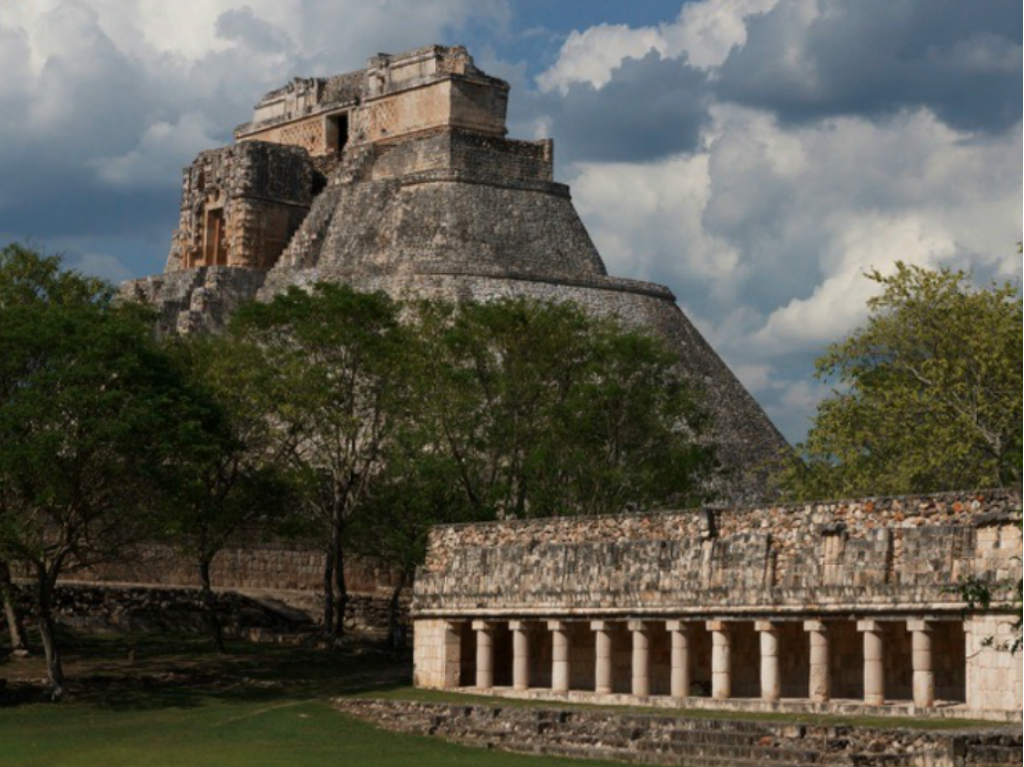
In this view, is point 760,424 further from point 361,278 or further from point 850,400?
point 850,400

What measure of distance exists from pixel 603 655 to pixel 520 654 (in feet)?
6.91

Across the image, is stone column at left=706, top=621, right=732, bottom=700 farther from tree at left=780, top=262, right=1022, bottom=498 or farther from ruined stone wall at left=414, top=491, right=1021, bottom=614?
tree at left=780, top=262, right=1022, bottom=498

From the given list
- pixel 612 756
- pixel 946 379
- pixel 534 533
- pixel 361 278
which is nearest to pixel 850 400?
pixel 946 379

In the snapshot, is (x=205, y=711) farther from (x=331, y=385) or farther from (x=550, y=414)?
(x=550, y=414)

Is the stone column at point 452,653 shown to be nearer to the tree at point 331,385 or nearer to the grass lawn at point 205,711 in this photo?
the grass lawn at point 205,711

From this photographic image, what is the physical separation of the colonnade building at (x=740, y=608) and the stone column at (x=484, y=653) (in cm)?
2

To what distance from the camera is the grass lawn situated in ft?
87.6

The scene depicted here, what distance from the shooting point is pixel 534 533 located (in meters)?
33.5

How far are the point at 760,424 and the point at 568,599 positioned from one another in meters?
31.5

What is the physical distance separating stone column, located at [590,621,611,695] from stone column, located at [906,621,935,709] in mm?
6356

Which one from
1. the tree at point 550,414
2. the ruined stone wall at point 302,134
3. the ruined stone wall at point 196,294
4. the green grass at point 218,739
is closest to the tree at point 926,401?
the tree at point 550,414

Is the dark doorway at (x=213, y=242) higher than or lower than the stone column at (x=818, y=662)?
higher

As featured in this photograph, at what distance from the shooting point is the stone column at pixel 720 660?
29.2 meters

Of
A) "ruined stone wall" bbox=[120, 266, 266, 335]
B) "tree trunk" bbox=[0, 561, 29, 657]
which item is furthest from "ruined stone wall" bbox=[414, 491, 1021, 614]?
"ruined stone wall" bbox=[120, 266, 266, 335]
